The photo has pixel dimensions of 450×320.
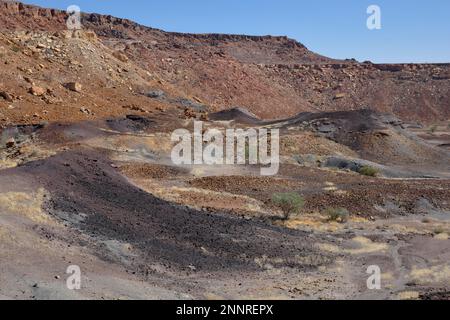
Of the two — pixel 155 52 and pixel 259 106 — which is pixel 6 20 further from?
pixel 259 106

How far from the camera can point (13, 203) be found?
542 inches

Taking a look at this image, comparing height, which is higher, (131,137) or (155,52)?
(155,52)

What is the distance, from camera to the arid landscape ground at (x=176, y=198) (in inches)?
470

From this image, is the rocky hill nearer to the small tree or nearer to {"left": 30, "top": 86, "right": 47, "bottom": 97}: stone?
{"left": 30, "top": 86, "right": 47, "bottom": 97}: stone

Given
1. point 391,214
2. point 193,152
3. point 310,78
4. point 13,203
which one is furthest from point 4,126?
point 310,78

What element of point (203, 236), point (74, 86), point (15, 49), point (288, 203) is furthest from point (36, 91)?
point (203, 236)

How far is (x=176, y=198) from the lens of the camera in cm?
1989

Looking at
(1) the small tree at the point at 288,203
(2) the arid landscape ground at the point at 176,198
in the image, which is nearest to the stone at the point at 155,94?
(2) the arid landscape ground at the point at 176,198

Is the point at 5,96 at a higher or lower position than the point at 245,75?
lower

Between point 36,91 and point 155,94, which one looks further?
point 155,94

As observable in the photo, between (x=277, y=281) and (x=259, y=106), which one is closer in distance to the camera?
(x=277, y=281)

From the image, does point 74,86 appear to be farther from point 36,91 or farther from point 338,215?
point 338,215

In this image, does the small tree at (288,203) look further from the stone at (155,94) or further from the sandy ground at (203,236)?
the stone at (155,94)
